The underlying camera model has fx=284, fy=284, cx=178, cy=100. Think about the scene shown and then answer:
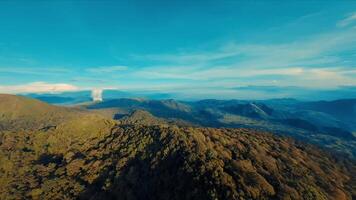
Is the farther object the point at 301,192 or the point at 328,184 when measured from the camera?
the point at 328,184

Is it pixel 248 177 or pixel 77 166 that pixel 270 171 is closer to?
pixel 248 177

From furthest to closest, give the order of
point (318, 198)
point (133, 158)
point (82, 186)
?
point (133, 158) < point (82, 186) < point (318, 198)

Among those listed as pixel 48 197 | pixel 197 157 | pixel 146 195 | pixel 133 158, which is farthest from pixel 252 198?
pixel 48 197

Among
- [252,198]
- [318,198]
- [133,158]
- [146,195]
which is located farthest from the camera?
[133,158]

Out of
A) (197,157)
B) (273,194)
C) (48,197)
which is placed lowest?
(48,197)

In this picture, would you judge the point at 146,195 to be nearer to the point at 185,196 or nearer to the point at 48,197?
the point at 185,196

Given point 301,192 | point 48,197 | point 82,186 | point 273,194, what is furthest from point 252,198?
point 48,197

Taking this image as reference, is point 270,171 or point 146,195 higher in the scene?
point 270,171

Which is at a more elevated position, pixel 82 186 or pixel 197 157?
pixel 197 157

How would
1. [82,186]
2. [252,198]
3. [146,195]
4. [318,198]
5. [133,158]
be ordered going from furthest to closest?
1. [133,158]
2. [82,186]
3. [146,195]
4. [318,198]
5. [252,198]
